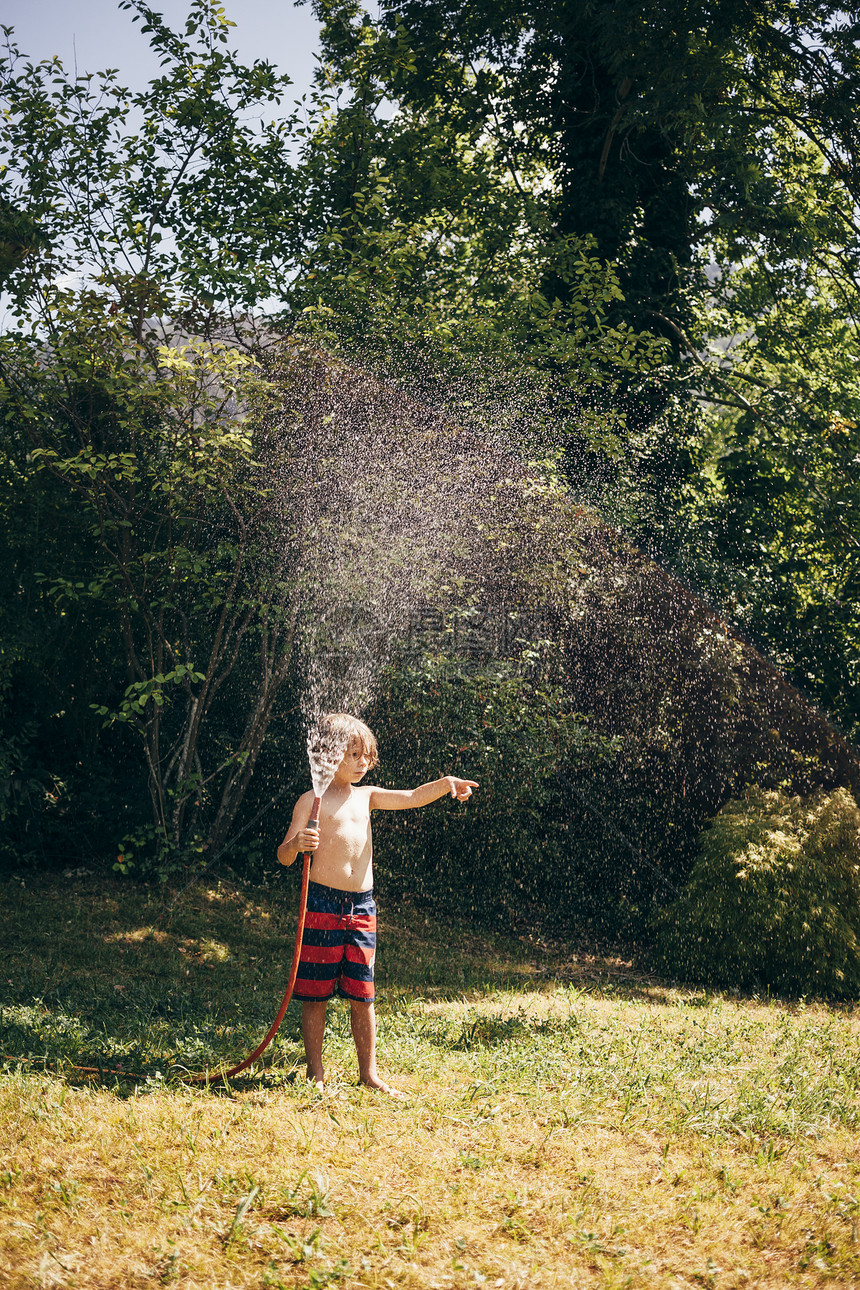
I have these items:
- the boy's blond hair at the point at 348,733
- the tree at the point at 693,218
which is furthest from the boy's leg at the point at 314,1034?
the tree at the point at 693,218

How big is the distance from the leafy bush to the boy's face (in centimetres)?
437

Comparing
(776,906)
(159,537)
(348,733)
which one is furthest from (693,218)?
(348,733)

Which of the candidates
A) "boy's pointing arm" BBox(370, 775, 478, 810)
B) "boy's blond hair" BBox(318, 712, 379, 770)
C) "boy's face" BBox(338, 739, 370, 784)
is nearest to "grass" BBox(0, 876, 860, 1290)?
"boy's pointing arm" BBox(370, 775, 478, 810)

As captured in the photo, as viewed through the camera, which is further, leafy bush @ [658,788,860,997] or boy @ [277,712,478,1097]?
leafy bush @ [658,788,860,997]

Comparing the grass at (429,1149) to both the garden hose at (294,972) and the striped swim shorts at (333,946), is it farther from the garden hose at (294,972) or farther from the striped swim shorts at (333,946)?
the striped swim shorts at (333,946)

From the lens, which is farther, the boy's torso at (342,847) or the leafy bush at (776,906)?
the leafy bush at (776,906)

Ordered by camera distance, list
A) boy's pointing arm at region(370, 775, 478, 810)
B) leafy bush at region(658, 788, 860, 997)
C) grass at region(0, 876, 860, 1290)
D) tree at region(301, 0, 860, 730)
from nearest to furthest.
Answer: grass at region(0, 876, 860, 1290) < boy's pointing arm at region(370, 775, 478, 810) < leafy bush at region(658, 788, 860, 997) < tree at region(301, 0, 860, 730)

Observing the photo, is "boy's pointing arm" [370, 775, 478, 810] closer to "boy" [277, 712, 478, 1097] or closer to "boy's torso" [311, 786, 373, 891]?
"boy" [277, 712, 478, 1097]

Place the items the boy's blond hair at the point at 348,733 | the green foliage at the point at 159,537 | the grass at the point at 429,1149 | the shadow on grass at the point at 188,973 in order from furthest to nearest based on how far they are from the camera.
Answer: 1. the green foliage at the point at 159,537
2. the shadow on grass at the point at 188,973
3. the boy's blond hair at the point at 348,733
4. the grass at the point at 429,1149

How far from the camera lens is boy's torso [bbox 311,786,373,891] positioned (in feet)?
12.5

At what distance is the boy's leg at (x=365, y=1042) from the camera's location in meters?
3.77

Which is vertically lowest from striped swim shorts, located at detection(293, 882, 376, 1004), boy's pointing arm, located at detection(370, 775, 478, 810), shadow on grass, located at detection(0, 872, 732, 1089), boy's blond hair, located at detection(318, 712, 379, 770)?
shadow on grass, located at detection(0, 872, 732, 1089)

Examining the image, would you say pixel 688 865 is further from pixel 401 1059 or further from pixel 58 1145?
pixel 58 1145

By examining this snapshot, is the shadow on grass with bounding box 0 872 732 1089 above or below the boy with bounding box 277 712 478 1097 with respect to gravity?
below
